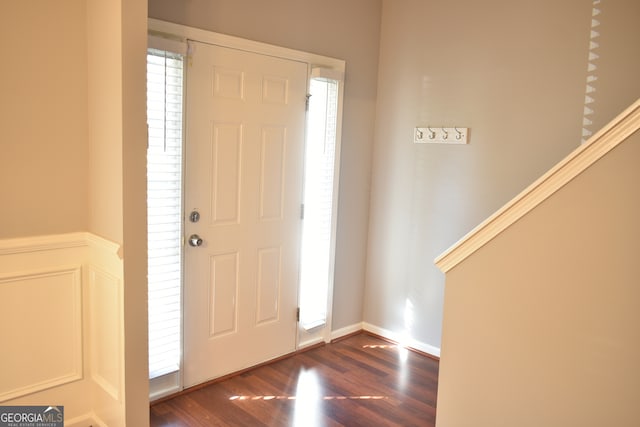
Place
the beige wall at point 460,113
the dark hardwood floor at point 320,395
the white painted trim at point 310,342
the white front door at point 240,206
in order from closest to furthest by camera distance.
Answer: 1. the dark hardwood floor at point 320,395
2. the white front door at point 240,206
3. the beige wall at point 460,113
4. the white painted trim at point 310,342

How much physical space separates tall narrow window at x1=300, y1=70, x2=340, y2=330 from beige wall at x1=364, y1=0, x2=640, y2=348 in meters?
0.50

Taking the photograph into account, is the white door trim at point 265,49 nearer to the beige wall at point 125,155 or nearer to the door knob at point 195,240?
the beige wall at point 125,155

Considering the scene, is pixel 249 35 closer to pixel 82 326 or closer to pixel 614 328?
pixel 82 326

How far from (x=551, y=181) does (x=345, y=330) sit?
2531 millimetres

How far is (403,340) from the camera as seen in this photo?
13.1 feet

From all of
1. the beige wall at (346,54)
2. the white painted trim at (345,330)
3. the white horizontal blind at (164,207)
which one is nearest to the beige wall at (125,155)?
the white horizontal blind at (164,207)

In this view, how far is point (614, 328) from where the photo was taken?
187cm

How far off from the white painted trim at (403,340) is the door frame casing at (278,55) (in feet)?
1.45

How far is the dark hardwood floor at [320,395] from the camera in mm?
2855

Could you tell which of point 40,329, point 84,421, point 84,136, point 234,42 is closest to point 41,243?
point 40,329

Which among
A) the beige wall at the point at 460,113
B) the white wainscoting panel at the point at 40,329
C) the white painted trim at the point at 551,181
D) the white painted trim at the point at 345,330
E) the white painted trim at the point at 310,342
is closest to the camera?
the white painted trim at the point at 551,181

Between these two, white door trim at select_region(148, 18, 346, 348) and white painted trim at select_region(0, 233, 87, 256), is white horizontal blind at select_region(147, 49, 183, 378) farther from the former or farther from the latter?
white painted trim at select_region(0, 233, 87, 256)

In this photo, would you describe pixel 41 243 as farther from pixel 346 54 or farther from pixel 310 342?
pixel 346 54

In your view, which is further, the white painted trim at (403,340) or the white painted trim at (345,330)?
the white painted trim at (345,330)
